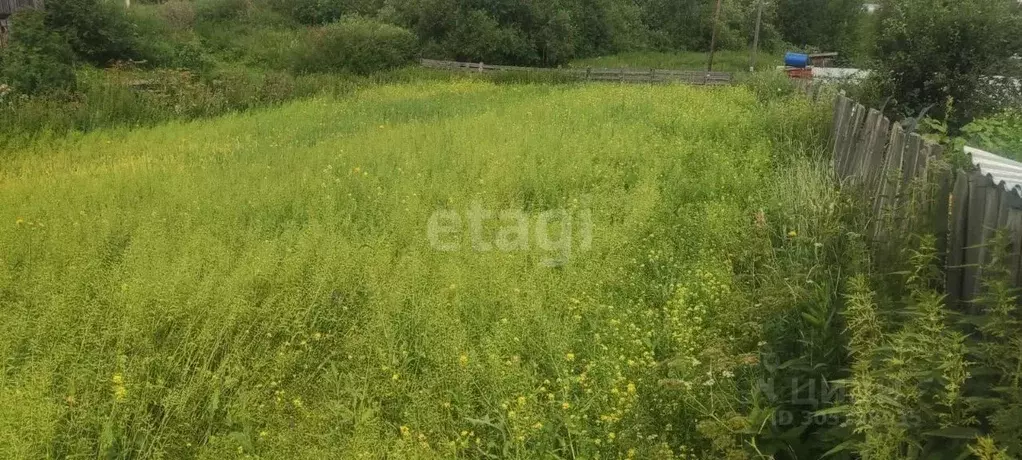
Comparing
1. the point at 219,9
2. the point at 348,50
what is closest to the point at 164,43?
the point at 348,50

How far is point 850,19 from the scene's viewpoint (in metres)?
45.0

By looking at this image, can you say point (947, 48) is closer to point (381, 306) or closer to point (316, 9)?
point (381, 306)

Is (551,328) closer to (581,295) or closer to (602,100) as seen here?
(581,295)

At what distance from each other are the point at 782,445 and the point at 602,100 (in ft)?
33.1

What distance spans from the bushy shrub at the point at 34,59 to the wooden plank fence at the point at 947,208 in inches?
522

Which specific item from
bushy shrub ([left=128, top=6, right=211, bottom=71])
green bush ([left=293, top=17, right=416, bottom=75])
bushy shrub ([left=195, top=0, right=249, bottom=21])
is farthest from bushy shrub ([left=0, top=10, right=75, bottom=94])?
bushy shrub ([left=195, top=0, right=249, bottom=21])

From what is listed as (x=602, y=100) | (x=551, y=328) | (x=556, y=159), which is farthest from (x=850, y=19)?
(x=551, y=328)

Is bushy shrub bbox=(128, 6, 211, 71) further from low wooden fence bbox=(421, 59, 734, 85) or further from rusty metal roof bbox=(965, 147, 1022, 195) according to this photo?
rusty metal roof bbox=(965, 147, 1022, 195)

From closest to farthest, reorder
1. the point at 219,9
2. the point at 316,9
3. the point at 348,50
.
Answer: the point at 348,50, the point at 219,9, the point at 316,9

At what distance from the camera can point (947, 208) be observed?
3238 millimetres

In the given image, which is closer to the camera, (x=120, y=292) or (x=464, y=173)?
(x=120, y=292)

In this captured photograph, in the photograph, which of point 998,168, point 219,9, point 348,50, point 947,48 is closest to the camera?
point 998,168

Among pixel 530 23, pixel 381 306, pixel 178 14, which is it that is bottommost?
pixel 381 306

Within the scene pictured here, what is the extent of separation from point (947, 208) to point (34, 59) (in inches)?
620
